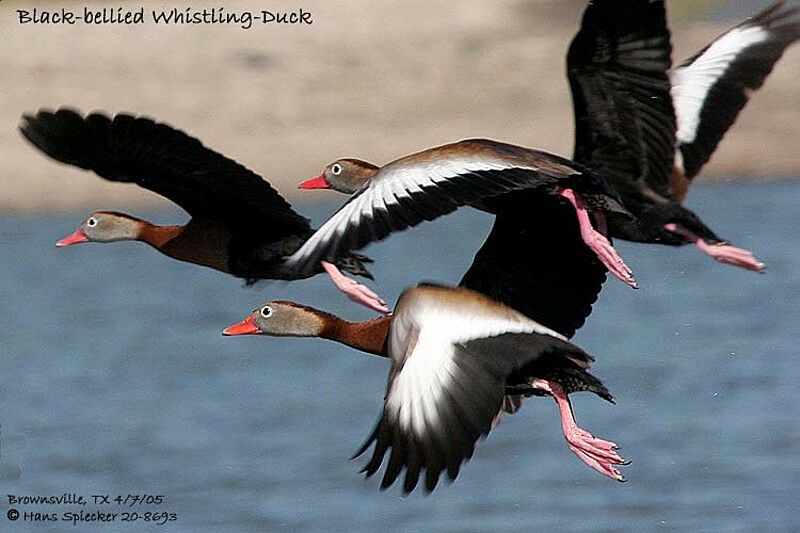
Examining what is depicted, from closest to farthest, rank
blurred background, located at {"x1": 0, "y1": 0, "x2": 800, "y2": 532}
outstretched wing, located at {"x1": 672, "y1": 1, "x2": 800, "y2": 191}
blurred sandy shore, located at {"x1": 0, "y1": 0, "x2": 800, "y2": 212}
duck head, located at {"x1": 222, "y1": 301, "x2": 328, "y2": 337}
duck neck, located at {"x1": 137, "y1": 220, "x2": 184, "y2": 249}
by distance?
duck head, located at {"x1": 222, "y1": 301, "x2": 328, "y2": 337} → duck neck, located at {"x1": 137, "y1": 220, "x2": 184, "y2": 249} → outstretched wing, located at {"x1": 672, "y1": 1, "x2": 800, "y2": 191} → blurred background, located at {"x1": 0, "y1": 0, "x2": 800, "y2": 532} → blurred sandy shore, located at {"x1": 0, "y1": 0, "x2": 800, "y2": 212}

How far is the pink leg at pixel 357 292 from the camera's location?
281 inches

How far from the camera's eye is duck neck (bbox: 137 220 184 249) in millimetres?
8133

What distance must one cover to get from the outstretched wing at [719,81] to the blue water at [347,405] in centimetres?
221

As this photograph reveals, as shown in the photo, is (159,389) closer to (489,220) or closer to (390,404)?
(489,220)

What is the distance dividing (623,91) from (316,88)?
37.9 ft

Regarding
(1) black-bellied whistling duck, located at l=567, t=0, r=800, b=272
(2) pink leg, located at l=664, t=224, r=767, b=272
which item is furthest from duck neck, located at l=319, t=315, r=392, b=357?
(2) pink leg, located at l=664, t=224, r=767, b=272

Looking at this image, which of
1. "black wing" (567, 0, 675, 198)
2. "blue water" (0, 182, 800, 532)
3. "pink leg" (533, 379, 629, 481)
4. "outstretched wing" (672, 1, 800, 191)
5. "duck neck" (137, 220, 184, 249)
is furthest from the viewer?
"blue water" (0, 182, 800, 532)

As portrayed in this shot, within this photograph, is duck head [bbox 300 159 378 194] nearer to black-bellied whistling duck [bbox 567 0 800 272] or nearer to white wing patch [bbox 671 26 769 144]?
black-bellied whistling duck [bbox 567 0 800 272]

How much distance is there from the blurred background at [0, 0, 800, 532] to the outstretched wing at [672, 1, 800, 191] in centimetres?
224

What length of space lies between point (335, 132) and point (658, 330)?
527cm

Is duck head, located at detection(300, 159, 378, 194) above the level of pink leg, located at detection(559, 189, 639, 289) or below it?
below

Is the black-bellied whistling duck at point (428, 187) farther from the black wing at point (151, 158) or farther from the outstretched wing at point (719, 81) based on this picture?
the outstretched wing at point (719, 81)

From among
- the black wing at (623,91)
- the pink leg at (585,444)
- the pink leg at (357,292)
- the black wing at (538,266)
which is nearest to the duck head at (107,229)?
the pink leg at (357,292)

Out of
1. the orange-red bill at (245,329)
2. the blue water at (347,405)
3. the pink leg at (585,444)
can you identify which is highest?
the orange-red bill at (245,329)
